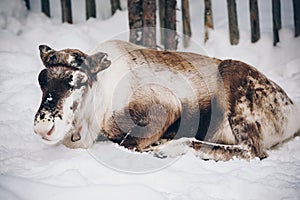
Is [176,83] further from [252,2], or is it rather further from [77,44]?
[252,2]

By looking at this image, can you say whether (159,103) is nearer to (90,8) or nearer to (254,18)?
(254,18)

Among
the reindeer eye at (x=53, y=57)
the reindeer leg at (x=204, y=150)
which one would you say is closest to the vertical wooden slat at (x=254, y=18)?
the reindeer leg at (x=204, y=150)

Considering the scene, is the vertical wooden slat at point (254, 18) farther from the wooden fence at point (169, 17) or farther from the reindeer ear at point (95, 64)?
the reindeer ear at point (95, 64)

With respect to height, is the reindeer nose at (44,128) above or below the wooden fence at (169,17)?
below

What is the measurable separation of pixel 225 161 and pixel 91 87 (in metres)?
0.45

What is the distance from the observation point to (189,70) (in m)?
1.30

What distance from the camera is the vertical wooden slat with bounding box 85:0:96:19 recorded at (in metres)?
2.12

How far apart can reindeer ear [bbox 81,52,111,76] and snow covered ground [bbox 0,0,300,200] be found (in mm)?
109

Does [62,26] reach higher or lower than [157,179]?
higher

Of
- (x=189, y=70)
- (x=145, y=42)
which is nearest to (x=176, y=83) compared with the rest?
(x=189, y=70)

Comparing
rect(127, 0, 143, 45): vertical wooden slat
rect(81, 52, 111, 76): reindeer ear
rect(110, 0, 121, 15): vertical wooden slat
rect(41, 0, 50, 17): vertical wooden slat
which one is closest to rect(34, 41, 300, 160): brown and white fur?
rect(81, 52, 111, 76): reindeer ear

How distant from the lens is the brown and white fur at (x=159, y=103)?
114 centimetres

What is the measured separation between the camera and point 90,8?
223 cm

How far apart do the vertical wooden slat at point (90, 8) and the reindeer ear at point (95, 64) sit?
927 millimetres
